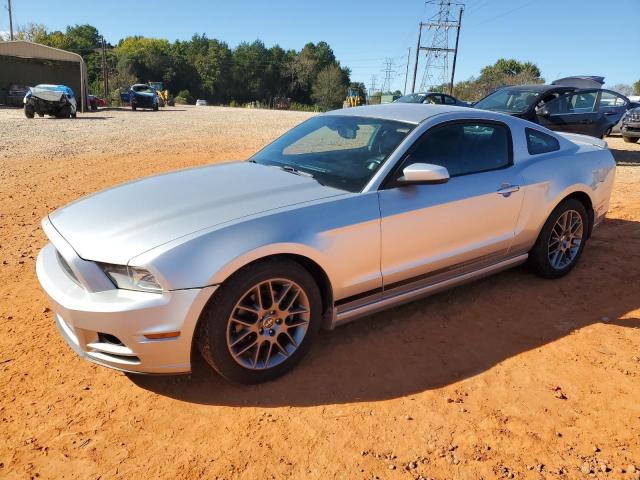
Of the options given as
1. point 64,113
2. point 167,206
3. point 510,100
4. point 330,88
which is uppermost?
point 330,88

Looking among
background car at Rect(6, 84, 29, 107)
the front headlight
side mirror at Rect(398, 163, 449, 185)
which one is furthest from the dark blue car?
the front headlight

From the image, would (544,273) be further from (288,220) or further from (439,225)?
(288,220)

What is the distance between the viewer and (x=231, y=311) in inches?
104

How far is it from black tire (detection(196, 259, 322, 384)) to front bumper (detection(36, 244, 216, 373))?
0.27 ft

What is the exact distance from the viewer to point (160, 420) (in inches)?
102

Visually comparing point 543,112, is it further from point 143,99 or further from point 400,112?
point 143,99

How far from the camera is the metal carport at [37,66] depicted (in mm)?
29797

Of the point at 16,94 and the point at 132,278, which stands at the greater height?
the point at 16,94

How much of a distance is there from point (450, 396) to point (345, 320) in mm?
770

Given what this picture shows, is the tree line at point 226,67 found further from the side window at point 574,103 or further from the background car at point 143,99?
the side window at point 574,103

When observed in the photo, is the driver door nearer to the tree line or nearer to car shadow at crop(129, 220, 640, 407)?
car shadow at crop(129, 220, 640, 407)

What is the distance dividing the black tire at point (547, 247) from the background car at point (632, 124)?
13.0 metres

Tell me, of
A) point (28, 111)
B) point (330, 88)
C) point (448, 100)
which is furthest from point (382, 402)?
point (330, 88)

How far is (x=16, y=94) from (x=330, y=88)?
221 feet
